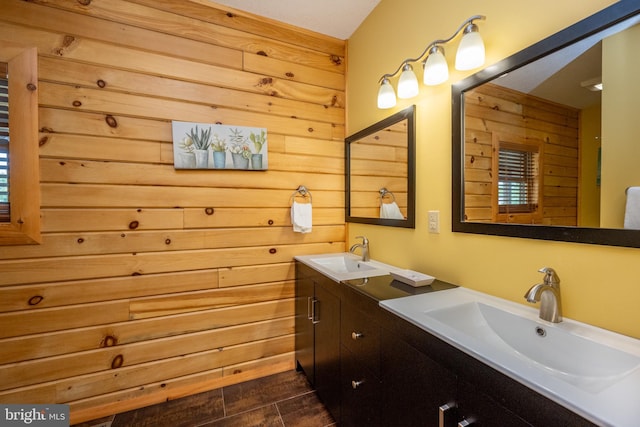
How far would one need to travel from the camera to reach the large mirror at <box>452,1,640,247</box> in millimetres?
789

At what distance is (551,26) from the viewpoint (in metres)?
0.94

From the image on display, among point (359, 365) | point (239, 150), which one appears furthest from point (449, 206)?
point (239, 150)

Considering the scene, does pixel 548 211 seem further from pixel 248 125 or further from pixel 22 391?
pixel 22 391

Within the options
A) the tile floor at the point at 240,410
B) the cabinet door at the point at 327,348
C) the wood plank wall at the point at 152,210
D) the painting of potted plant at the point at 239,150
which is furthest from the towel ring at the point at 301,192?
the tile floor at the point at 240,410

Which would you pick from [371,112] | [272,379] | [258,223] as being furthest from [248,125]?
[272,379]

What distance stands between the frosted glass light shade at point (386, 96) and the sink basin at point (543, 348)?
3.65ft

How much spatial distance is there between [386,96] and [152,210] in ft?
5.32

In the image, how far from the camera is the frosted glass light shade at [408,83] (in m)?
1.46

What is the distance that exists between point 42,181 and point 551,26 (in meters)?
2.45

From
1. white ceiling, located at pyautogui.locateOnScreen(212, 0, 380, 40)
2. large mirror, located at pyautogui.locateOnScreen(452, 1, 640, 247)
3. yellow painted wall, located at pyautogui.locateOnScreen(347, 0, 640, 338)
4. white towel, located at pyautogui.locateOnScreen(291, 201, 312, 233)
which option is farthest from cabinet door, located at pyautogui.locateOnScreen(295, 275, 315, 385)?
white ceiling, located at pyautogui.locateOnScreen(212, 0, 380, 40)

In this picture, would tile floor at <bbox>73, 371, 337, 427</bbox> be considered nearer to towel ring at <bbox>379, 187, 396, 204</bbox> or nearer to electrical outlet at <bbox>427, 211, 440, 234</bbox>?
electrical outlet at <bbox>427, 211, 440, 234</bbox>

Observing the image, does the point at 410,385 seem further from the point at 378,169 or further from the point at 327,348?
the point at 378,169

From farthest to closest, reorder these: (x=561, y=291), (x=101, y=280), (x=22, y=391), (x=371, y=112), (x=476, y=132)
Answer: (x=371, y=112), (x=101, y=280), (x=22, y=391), (x=476, y=132), (x=561, y=291)

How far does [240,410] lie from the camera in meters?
1.65
